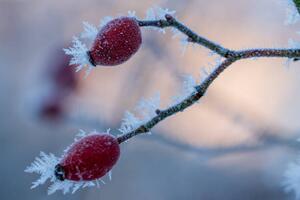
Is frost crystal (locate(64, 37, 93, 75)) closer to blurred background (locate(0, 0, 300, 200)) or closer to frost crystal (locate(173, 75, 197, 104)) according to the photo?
frost crystal (locate(173, 75, 197, 104))

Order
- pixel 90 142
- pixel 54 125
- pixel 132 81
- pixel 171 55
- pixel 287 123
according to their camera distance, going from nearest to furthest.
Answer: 1. pixel 90 142
2. pixel 287 123
3. pixel 171 55
4. pixel 132 81
5. pixel 54 125

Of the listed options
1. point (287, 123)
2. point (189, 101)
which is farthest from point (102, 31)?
point (287, 123)

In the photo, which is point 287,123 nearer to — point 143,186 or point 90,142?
point 143,186

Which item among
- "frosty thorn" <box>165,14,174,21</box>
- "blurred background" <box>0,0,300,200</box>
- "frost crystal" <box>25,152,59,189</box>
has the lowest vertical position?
"frost crystal" <box>25,152,59,189</box>

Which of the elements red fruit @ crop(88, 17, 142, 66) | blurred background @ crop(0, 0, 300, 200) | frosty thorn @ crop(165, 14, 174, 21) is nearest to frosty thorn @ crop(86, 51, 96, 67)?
red fruit @ crop(88, 17, 142, 66)

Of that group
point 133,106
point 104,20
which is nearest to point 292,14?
point 104,20

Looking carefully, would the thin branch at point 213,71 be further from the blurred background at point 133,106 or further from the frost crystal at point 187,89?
the blurred background at point 133,106
